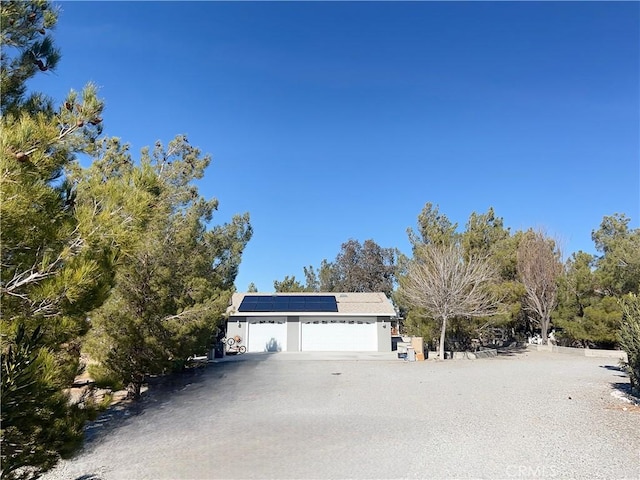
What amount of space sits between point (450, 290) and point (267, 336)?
1154 centimetres

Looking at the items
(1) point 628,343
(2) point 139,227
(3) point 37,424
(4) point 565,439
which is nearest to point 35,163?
(2) point 139,227

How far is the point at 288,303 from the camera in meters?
26.9

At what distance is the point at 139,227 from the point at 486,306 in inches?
766

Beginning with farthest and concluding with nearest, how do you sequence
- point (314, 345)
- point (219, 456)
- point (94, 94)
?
point (314, 345)
point (219, 456)
point (94, 94)

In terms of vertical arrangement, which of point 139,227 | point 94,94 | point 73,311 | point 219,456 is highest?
point 94,94

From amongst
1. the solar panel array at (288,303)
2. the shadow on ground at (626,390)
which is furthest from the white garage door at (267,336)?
the shadow on ground at (626,390)

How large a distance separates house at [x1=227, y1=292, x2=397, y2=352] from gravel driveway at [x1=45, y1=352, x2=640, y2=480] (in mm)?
10617

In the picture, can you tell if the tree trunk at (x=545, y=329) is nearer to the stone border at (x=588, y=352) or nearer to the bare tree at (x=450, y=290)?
the stone border at (x=588, y=352)

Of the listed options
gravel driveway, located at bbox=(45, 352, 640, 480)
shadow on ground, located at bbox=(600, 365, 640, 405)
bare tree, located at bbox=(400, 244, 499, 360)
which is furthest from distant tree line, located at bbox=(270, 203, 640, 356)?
gravel driveway, located at bbox=(45, 352, 640, 480)

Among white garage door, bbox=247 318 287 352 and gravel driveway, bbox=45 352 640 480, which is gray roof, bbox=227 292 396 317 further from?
gravel driveway, bbox=45 352 640 480

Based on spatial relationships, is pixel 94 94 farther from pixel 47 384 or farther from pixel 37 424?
pixel 37 424

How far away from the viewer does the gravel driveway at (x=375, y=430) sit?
20.2ft

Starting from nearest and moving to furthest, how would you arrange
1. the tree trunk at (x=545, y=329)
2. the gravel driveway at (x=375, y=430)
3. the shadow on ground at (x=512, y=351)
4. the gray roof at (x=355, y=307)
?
the gravel driveway at (x=375, y=430), the shadow on ground at (x=512, y=351), the tree trunk at (x=545, y=329), the gray roof at (x=355, y=307)

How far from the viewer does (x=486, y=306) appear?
20.4 m
